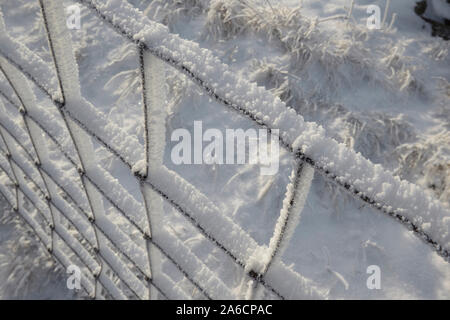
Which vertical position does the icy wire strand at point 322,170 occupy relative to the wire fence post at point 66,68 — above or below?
above

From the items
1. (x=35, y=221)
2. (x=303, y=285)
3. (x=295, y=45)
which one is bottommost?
(x=35, y=221)

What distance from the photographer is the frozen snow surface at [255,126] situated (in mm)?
672

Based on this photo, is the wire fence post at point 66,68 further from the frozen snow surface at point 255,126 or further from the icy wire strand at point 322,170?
the icy wire strand at point 322,170

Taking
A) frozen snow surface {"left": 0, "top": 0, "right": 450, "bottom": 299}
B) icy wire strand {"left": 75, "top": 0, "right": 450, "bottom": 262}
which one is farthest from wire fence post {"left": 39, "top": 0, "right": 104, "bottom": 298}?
icy wire strand {"left": 75, "top": 0, "right": 450, "bottom": 262}

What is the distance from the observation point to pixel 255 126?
222cm

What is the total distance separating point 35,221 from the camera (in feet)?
7.04

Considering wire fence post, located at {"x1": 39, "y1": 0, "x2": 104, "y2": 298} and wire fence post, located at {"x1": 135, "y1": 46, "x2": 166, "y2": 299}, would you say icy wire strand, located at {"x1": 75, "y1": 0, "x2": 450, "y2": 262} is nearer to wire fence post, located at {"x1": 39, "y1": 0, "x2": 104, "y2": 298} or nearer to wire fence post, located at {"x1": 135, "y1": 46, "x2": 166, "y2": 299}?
wire fence post, located at {"x1": 135, "y1": 46, "x2": 166, "y2": 299}

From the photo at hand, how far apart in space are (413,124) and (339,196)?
0.76 meters

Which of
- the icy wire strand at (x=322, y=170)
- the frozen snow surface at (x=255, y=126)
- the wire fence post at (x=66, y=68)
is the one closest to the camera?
the icy wire strand at (x=322, y=170)

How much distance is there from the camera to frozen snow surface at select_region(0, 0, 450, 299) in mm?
672

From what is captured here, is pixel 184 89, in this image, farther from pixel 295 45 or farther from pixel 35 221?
pixel 35 221

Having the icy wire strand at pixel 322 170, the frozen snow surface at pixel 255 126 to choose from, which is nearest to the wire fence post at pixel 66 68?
the frozen snow surface at pixel 255 126

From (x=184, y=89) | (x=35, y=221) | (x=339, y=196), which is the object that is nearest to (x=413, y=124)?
(x=339, y=196)

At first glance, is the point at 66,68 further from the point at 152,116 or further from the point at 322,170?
the point at 322,170
